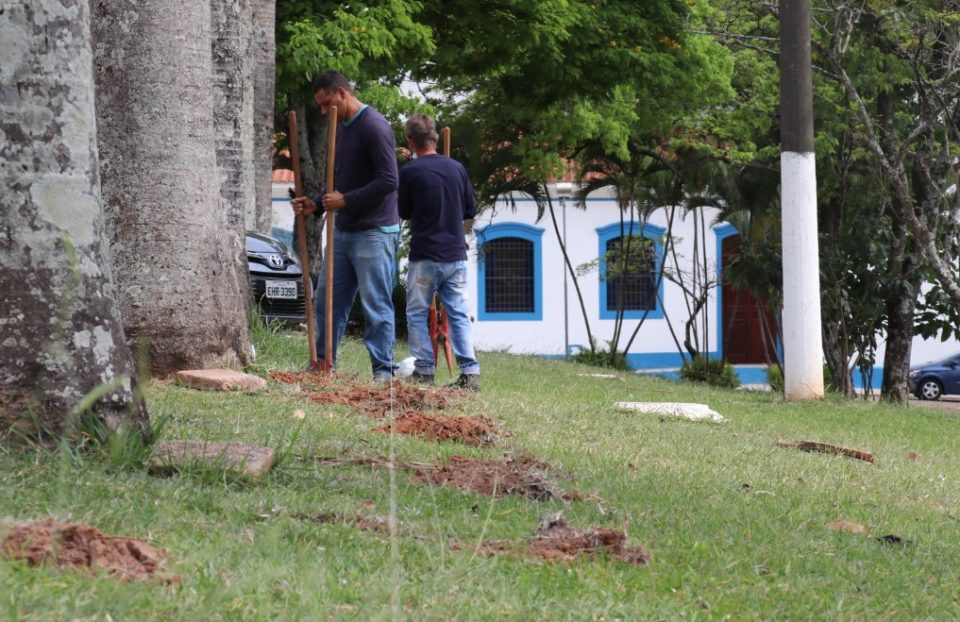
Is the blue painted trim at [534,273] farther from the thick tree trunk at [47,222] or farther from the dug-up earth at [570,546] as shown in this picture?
the dug-up earth at [570,546]

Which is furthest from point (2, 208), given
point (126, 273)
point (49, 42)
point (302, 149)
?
point (302, 149)

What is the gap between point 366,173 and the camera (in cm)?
895

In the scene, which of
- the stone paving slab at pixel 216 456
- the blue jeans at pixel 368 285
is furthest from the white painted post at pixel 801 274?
the stone paving slab at pixel 216 456

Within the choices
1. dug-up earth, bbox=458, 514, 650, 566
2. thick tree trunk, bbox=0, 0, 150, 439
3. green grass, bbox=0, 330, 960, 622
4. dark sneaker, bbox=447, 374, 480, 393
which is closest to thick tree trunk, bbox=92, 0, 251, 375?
green grass, bbox=0, 330, 960, 622

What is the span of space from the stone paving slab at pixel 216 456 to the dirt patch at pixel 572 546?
3.25 ft

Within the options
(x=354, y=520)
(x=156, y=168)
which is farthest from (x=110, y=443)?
(x=156, y=168)

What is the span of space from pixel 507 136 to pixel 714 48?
5.15 metres

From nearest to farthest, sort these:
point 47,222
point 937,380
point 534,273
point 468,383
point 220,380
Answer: point 47,222
point 220,380
point 468,383
point 937,380
point 534,273

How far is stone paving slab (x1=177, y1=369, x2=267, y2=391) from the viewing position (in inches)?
312

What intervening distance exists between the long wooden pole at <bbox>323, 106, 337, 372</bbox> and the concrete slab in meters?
1.98

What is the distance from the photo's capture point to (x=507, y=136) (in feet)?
84.3

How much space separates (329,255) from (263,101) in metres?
8.07

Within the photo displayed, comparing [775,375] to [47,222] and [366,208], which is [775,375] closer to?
[366,208]

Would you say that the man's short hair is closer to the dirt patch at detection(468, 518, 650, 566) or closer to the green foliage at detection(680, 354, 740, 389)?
the dirt patch at detection(468, 518, 650, 566)
